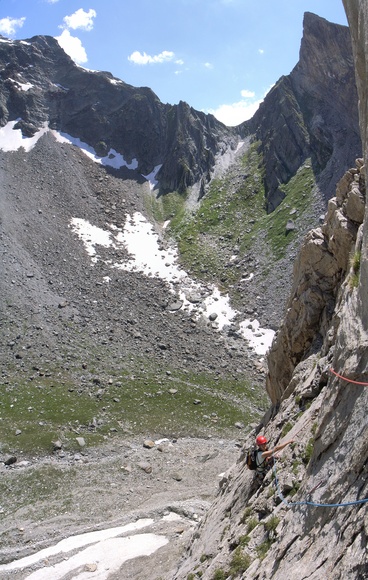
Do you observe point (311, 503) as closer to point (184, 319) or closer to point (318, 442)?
point (318, 442)

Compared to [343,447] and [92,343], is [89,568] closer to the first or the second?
[343,447]

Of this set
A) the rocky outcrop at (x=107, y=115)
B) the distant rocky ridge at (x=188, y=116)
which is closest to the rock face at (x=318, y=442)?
the distant rocky ridge at (x=188, y=116)

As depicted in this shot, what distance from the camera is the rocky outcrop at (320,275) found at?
16609 millimetres

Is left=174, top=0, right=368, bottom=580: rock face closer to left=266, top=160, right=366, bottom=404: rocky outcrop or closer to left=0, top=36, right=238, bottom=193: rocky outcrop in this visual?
left=266, top=160, right=366, bottom=404: rocky outcrop

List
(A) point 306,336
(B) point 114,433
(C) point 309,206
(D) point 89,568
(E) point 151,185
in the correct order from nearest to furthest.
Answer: (A) point 306,336, (D) point 89,568, (B) point 114,433, (C) point 309,206, (E) point 151,185

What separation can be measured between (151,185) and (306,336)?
9396 centimetres

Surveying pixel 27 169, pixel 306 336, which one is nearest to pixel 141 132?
pixel 27 169

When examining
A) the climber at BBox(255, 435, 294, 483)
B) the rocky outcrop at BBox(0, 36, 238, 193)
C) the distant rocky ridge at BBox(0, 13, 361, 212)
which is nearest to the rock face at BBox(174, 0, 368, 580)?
the climber at BBox(255, 435, 294, 483)

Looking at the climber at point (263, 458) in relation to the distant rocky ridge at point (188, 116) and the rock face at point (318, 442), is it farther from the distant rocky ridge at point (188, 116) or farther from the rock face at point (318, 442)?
the distant rocky ridge at point (188, 116)

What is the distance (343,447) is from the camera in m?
8.80

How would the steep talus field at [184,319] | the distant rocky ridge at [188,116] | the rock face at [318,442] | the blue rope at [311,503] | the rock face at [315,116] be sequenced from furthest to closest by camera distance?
1. the distant rocky ridge at [188,116]
2. the rock face at [315,116]
3. the steep talus field at [184,319]
4. the rock face at [318,442]
5. the blue rope at [311,503]

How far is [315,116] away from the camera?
102312 millimetres

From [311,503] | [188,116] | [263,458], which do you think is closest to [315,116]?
[188,116]

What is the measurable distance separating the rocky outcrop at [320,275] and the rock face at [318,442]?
1.9 inches
